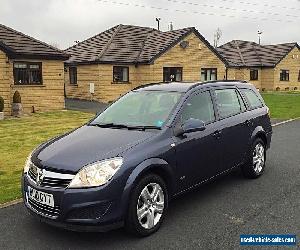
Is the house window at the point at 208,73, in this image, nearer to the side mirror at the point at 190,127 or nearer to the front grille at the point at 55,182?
the side mirror at the point at 190,127

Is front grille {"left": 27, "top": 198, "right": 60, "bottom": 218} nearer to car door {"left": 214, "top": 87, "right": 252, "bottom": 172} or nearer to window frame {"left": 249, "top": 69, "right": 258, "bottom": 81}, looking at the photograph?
car door {"left": 214, "top": 87, "right": 252, "bottom": 172}

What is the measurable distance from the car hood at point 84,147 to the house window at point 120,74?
22052mm

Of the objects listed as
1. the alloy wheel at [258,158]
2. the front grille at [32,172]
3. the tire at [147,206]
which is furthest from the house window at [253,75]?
the front grille at [32,172]

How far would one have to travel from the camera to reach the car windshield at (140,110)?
488 centimetres

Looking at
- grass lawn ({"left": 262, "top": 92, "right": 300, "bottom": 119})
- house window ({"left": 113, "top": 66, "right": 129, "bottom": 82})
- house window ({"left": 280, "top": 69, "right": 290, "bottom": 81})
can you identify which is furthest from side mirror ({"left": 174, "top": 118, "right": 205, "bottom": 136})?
house window ({"left": 280, "top": 69, "right": 290, "bottom": 81})

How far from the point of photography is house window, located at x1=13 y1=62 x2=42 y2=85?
746 inches

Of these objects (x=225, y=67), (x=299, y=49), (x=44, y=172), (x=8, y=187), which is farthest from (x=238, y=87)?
(x=299, y=49)

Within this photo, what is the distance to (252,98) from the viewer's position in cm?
683

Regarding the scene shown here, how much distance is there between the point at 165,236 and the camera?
13.8 feet

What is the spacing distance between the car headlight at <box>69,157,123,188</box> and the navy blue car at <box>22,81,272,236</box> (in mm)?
11

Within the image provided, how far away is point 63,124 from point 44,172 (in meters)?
10.7

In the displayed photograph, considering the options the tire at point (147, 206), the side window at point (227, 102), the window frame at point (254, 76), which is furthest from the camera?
the window frame at point (254, 76)

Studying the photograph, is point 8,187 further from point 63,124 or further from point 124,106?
point 63,124

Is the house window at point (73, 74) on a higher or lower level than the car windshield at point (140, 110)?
higher
